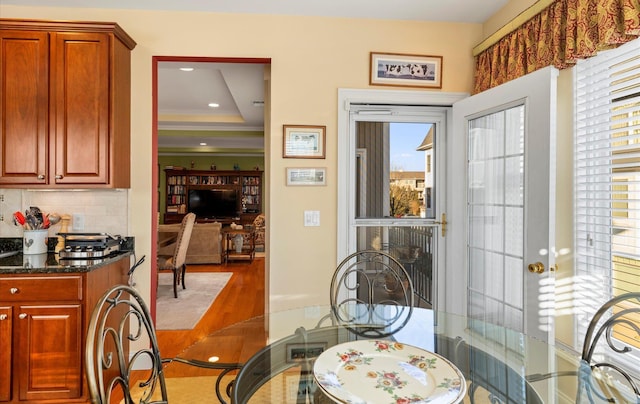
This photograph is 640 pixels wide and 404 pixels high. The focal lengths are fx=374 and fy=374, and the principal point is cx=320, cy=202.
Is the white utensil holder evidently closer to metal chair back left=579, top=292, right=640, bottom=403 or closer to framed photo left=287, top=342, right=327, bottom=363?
framed photo left=287, top=342, right=327, bottom=363

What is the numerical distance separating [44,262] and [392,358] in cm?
227

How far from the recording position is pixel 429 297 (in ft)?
10.4

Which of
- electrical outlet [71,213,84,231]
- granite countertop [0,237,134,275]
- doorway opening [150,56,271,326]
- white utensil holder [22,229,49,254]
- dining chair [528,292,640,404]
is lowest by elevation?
dining chair [528,292,640,404]

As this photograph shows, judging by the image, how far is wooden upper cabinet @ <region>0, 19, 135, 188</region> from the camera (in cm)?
250

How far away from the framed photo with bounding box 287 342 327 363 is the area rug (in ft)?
8.38

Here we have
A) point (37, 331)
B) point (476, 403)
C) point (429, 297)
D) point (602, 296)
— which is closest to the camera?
point (476, 403)

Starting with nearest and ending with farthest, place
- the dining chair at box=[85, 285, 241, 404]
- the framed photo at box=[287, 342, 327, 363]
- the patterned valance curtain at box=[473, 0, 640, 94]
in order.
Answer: the dining chair at box=[85, 285, 241, 404]
the framed photo at box=[287, 342, 327, 363]
the patterned valance curtain at box=[473, 0, 640, 94]

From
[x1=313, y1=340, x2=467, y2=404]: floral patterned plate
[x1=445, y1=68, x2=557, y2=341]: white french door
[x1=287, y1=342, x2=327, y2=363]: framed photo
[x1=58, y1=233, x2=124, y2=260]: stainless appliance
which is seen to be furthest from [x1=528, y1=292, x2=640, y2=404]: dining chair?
[x1=58, y1=233, x2=124, y2=260]: stainless appliance

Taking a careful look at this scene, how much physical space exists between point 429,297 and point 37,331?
9.13ft

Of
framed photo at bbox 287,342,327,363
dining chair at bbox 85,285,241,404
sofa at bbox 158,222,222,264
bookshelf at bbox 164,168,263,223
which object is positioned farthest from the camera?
bookshelf at bbox 164,168,263,223

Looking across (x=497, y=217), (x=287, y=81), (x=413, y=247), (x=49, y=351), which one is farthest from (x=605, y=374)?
(x=49, y=351)

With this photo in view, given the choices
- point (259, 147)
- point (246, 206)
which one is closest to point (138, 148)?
point (259, 147)

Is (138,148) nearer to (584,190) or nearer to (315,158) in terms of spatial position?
(315,158)

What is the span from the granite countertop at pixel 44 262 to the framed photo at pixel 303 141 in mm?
1387
